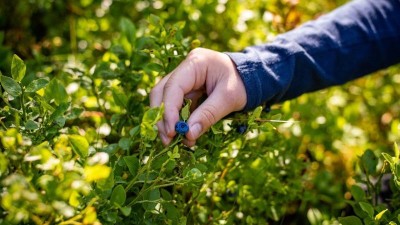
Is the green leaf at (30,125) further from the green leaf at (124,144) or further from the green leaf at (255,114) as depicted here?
the green leaf at (255,114)

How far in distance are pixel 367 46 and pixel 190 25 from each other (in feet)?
1.92

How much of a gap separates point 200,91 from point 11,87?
432 mm

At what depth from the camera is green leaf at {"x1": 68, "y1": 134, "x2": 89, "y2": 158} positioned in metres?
0.86

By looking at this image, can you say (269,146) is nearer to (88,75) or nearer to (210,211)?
(210,211)

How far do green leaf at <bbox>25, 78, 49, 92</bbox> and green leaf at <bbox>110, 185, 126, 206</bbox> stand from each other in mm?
266

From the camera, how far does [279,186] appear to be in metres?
1.24

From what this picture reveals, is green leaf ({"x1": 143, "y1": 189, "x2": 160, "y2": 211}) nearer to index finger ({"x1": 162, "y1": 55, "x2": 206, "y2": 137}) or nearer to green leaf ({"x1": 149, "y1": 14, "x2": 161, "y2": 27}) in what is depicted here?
index finger ({"x1": 162, "y1": 55, "x2": 206, "y2": 137})

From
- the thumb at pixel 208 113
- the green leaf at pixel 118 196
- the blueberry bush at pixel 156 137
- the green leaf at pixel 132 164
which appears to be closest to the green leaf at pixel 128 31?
the blueberry bush at pixel 156 137

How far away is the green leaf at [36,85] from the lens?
37.4 inches

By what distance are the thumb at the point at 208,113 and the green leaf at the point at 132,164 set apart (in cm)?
13

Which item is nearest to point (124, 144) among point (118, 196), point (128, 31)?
point (118, 196)

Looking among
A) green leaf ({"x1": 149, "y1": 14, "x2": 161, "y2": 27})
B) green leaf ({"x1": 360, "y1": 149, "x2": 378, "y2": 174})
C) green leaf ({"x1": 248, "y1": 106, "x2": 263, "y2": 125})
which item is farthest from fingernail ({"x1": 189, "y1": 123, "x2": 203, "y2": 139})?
green leaf ({"x1": 360, "y1": 149, "x2": 378, "y2": 174})

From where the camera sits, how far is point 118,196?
→ 849mm

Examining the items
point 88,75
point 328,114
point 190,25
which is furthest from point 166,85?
point 328,114
